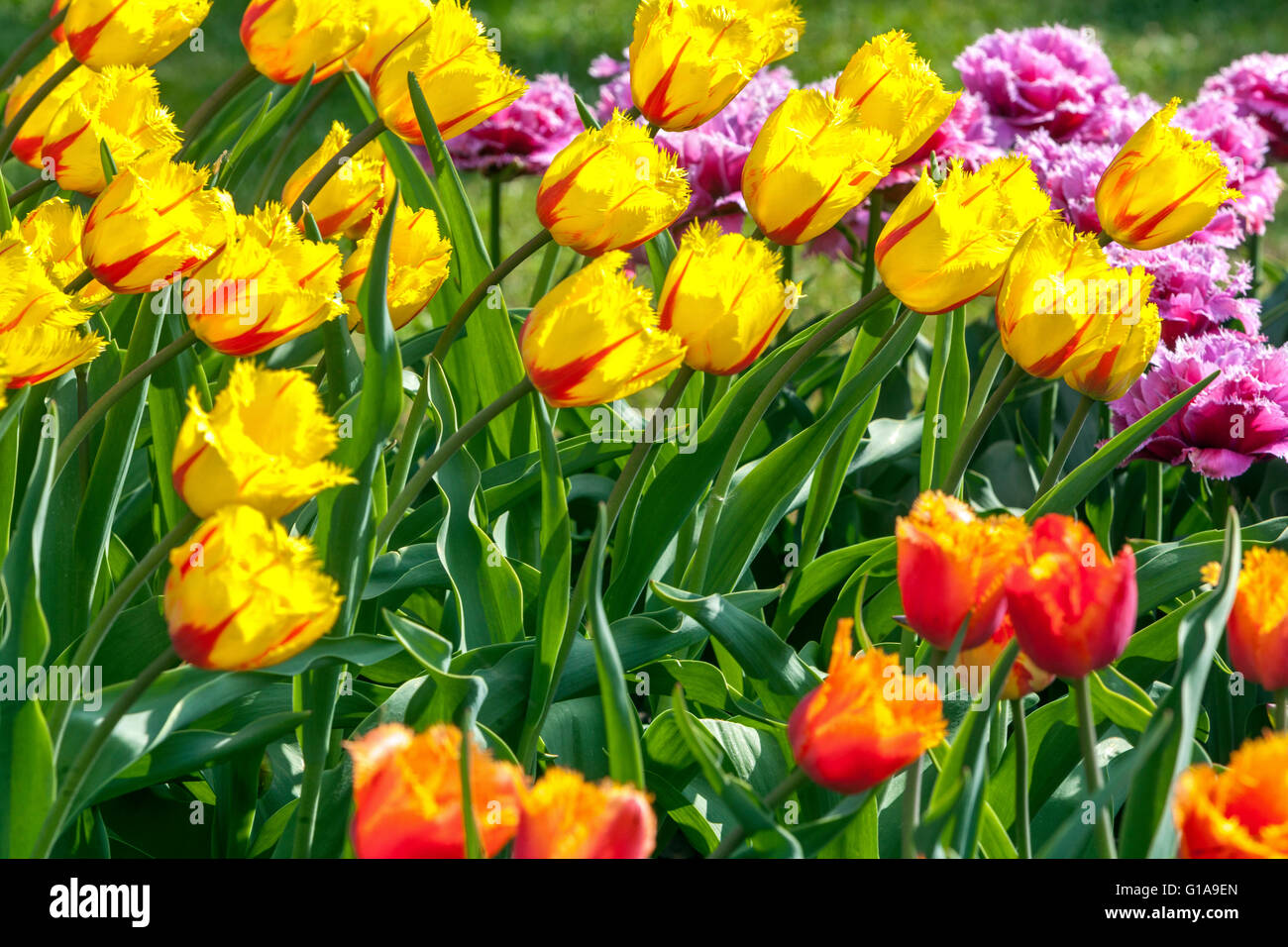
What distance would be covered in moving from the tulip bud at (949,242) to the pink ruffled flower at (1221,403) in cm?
44

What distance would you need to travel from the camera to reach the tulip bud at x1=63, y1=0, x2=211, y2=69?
121 cm

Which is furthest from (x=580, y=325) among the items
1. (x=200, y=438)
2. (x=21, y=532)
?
(x=21, y=532)

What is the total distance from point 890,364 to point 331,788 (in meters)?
0.57

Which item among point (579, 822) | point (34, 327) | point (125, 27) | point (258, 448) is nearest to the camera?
point (579, 822)

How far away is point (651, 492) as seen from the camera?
1.18 m

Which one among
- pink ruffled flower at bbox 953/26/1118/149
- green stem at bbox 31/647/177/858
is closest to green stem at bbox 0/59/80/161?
green stem at bbox 31/647/177/858

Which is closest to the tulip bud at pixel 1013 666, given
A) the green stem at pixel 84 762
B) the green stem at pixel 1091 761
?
the green stem at pixel 1091 761

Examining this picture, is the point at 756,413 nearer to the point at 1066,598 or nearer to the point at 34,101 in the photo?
the point at 1066,598

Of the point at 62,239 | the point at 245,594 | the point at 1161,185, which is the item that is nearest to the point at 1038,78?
the point at 1161,185

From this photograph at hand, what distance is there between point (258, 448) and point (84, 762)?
204mm

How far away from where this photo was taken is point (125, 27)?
47.8 inches
